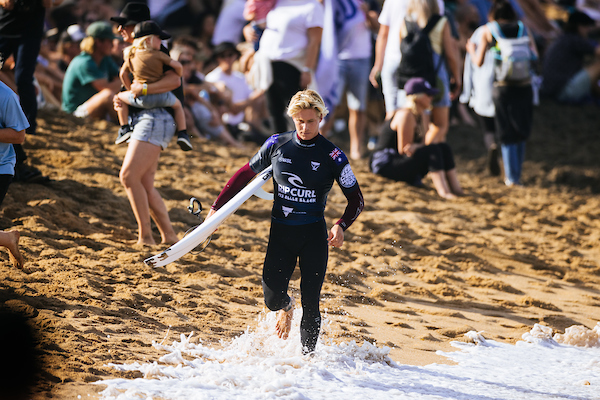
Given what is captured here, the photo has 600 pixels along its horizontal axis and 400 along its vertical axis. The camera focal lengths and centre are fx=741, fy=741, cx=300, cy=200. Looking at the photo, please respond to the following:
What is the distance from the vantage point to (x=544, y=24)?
50.9 ft

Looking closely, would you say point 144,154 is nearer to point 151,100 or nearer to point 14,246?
point 151,100

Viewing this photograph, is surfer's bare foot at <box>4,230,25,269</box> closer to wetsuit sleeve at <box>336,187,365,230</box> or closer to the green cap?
wetsuit sleeve at <box>336,187,365,230</box>

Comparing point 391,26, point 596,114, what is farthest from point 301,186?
point 596,114

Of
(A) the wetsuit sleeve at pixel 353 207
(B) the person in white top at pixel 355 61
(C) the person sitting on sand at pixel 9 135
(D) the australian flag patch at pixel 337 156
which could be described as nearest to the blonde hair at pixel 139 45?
(C) the person sitting on sand at pixel 9 135

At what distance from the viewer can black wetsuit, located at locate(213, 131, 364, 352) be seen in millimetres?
4031

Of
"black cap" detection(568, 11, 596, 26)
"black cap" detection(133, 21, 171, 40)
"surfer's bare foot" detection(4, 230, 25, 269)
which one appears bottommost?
"surfer's bare foot" detection(4, 230, 25, 269)

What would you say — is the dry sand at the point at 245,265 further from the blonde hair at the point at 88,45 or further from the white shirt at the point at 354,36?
the white shirt at the point at 354,36

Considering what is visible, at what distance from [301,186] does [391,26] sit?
475cm

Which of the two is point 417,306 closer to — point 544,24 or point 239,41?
point 239,41

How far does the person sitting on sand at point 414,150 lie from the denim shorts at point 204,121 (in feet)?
7.30

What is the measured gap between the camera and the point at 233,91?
10.5 meters

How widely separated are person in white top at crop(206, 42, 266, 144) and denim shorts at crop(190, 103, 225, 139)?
2.08 ft

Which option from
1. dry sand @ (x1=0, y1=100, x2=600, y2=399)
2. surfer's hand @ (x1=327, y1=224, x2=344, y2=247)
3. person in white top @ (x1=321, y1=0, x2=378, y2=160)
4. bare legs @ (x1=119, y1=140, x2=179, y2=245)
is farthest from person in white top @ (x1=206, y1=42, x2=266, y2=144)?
surfer's hand @ (x1=327, y1=224, x2=344, y2=247)

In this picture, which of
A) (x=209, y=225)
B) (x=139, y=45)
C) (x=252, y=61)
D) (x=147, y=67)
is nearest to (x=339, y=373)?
(x=209, y=225)
